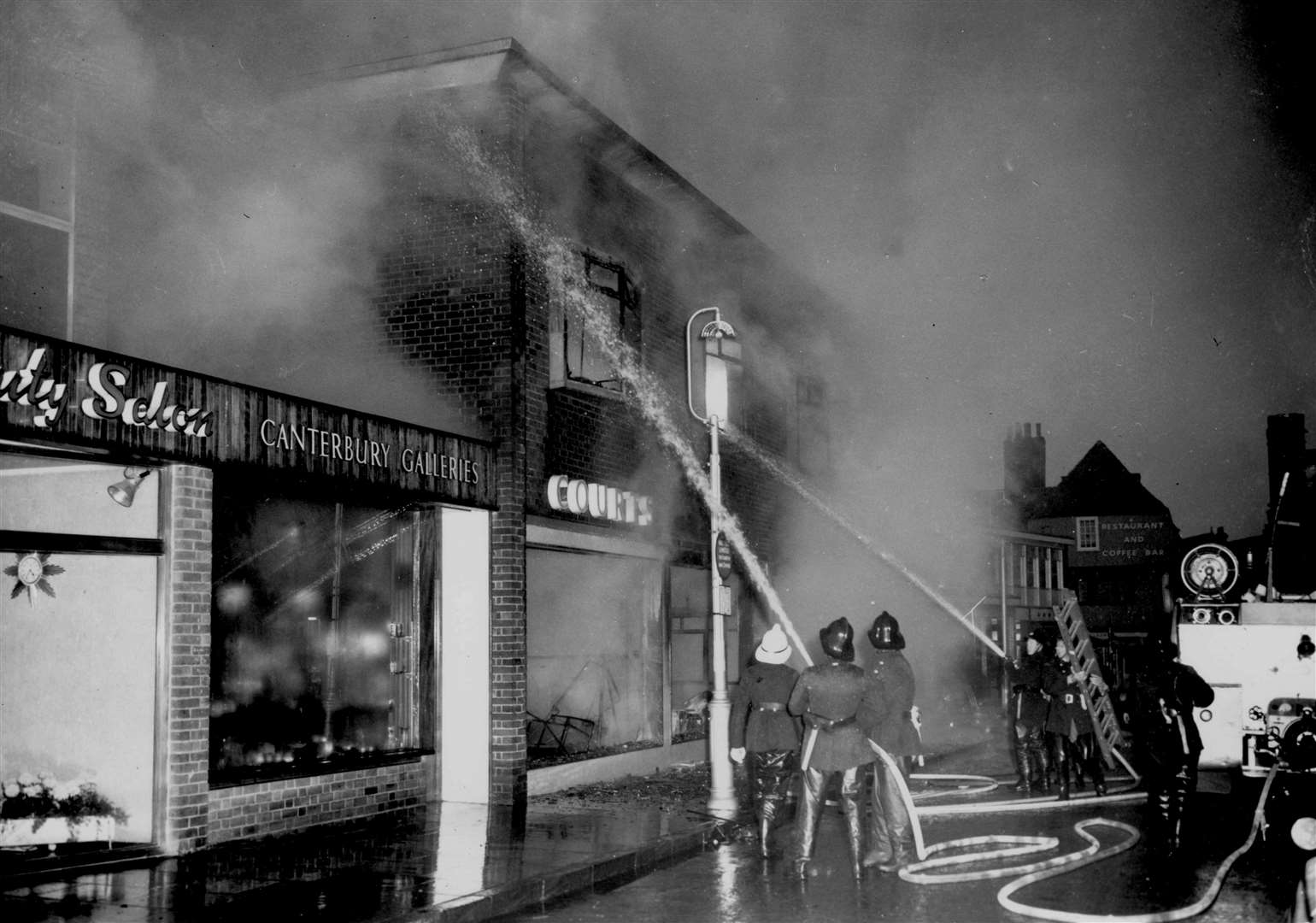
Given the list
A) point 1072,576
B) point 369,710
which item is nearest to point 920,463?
point 369,710

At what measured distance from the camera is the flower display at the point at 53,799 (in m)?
7.66

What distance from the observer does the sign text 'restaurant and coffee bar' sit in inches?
269

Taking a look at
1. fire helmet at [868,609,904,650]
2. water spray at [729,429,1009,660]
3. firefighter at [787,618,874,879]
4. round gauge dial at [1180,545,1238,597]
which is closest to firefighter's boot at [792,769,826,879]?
firefighter at [787,618,874,879]

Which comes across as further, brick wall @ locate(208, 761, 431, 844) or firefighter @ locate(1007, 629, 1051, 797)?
firefighter @ locate(1007, 629, 1051, 797)

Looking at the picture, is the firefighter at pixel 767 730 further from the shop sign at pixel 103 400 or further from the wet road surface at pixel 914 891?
the shop sign at pixel 103 400

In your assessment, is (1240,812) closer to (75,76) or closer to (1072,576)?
(75,76)

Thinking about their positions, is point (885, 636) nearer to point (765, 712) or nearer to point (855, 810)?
point (765, 712)

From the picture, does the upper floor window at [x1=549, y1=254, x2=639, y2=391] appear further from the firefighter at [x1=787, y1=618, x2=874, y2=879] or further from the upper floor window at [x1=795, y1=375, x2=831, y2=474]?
the upper floor window at [x1=795, y1=375, x2=831, y2=474]

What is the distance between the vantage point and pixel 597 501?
39.9 feet

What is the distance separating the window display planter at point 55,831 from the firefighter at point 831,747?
179 inches

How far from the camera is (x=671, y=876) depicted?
7.80 m

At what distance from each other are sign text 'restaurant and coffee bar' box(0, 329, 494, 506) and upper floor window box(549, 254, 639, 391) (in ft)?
5.32

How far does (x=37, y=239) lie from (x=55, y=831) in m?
4.32

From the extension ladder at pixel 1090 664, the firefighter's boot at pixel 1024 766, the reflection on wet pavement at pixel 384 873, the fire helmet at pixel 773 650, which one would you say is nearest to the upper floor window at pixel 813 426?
the extension ladder at pixel 1090 664
